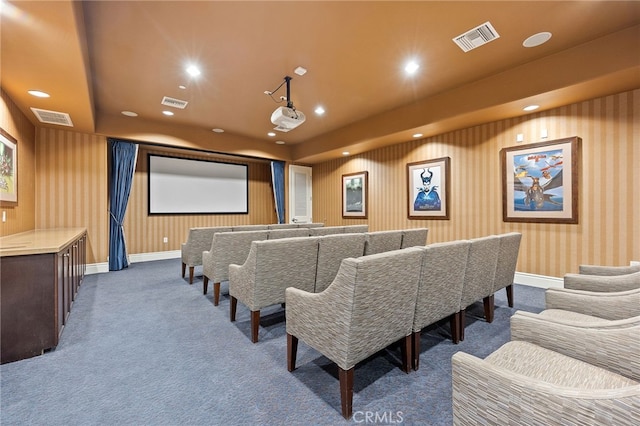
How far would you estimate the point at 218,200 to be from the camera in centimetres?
684

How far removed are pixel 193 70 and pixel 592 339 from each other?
4.17m

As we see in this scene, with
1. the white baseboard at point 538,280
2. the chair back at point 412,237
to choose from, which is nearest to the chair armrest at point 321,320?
the chair back at point 412,237

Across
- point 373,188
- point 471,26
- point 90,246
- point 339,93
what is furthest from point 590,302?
point 90,246

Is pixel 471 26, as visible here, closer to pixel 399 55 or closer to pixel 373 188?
pixel 399 55

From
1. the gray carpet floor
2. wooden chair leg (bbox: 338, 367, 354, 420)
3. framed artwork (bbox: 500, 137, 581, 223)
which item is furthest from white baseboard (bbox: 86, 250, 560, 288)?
wooden chair leg (bbox: 338, 367, 354, 420)

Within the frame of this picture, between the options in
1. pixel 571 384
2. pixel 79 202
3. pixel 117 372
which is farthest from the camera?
pixel 79 202

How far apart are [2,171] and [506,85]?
19.9 ft

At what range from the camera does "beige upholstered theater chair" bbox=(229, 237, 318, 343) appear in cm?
221

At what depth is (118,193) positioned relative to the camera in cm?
505

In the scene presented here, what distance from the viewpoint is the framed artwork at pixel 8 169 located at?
295 centimetres

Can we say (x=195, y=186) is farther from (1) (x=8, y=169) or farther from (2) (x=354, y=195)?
(2) (x=354, y=195)

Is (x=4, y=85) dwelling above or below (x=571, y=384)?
above

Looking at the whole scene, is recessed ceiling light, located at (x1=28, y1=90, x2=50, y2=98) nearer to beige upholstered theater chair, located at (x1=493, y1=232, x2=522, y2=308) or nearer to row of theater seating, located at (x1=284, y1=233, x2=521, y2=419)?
row of theater seating, located at (x1=284, y1=233, x2=521, y2=419)

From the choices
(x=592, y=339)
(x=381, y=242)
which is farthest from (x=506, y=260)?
(x=592, y=339)
